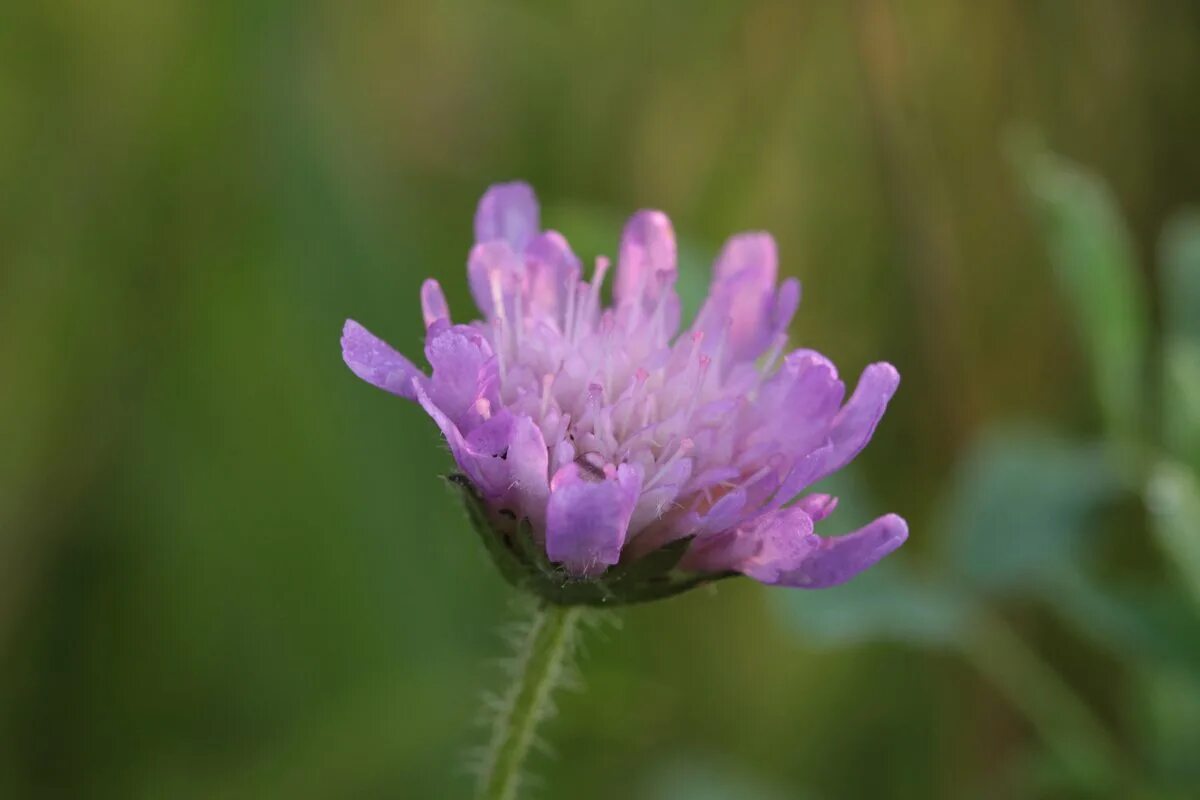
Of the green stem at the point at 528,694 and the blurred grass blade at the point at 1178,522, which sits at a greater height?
the blurred grass blade at the point at 1178,522

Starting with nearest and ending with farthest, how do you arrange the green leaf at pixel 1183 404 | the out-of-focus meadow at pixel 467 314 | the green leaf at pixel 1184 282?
the green leaf at pixel 1183 404 < the green leaf at pixel 1184 282 < the out-of-focus meadow at pixel 467 314

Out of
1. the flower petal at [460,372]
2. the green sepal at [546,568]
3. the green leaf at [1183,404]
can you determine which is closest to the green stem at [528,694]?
the green sepal at [546,568]

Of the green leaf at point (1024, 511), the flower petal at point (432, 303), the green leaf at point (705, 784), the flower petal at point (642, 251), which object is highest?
the flower petal at point (642, 251)

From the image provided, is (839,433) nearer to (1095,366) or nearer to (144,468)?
(1095,366)

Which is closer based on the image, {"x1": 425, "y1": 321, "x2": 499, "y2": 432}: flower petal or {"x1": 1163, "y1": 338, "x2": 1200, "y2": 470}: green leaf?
{"x1": 425, "y1": 321, "x2": 499, "y2": 432}: flower petal

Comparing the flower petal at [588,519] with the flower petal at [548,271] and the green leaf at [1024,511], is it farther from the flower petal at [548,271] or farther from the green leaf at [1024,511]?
the green leaf at [1024,511]

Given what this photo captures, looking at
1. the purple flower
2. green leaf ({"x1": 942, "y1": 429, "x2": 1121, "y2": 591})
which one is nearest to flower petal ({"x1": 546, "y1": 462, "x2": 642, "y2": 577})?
the purple flower

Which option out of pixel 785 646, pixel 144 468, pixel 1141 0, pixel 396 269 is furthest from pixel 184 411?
pixel 1141 0

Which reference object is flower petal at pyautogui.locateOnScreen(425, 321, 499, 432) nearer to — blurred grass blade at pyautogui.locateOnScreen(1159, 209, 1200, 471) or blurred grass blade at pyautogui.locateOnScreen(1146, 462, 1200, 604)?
blurred grass blade at pyautogui.locateOnScreen(1146, 462, 1200, 604)
